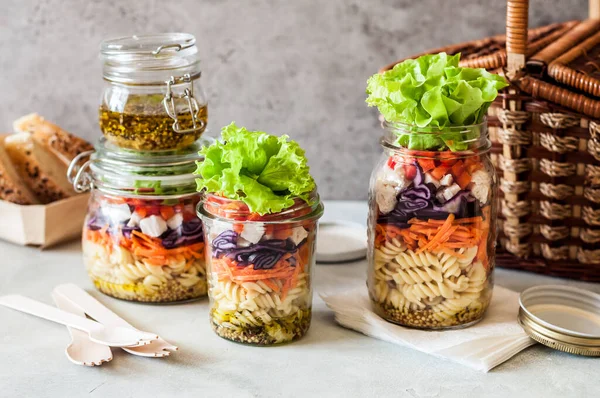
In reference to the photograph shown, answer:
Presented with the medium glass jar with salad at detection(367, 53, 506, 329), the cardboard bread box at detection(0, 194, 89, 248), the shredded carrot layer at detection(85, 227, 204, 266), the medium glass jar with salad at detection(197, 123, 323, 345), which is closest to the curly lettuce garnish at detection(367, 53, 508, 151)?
the medium glass jar with salad at detection(367, 53, 506, 329)

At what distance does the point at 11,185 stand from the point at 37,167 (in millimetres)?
61

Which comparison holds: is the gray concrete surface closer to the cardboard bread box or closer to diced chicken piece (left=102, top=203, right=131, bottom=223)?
diced chicken piece (left=102, top=203, right=131, bottom=223)

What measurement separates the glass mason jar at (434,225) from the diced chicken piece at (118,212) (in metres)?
0.36

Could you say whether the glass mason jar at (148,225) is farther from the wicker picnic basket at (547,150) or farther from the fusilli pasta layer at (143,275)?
the wicker picnic basket at (547,150)

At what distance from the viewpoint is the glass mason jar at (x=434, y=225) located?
3.29 feet

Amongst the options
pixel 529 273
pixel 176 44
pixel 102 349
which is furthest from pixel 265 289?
pixel 529 273

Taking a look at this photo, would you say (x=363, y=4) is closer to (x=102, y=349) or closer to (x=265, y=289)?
(x=265, y=289)

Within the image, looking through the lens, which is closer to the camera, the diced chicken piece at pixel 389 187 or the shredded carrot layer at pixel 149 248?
the diced chicken piece at pixel 389 187

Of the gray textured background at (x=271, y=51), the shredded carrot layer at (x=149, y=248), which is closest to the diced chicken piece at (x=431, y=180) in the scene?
the shredded carrot layer at (x=149, y=248)

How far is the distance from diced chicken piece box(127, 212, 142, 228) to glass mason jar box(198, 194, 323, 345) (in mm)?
136

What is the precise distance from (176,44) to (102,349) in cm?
45

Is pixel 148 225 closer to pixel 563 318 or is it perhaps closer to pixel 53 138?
pixel 53 138

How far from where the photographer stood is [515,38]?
1.14 meters

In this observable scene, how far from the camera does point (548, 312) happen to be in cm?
109
